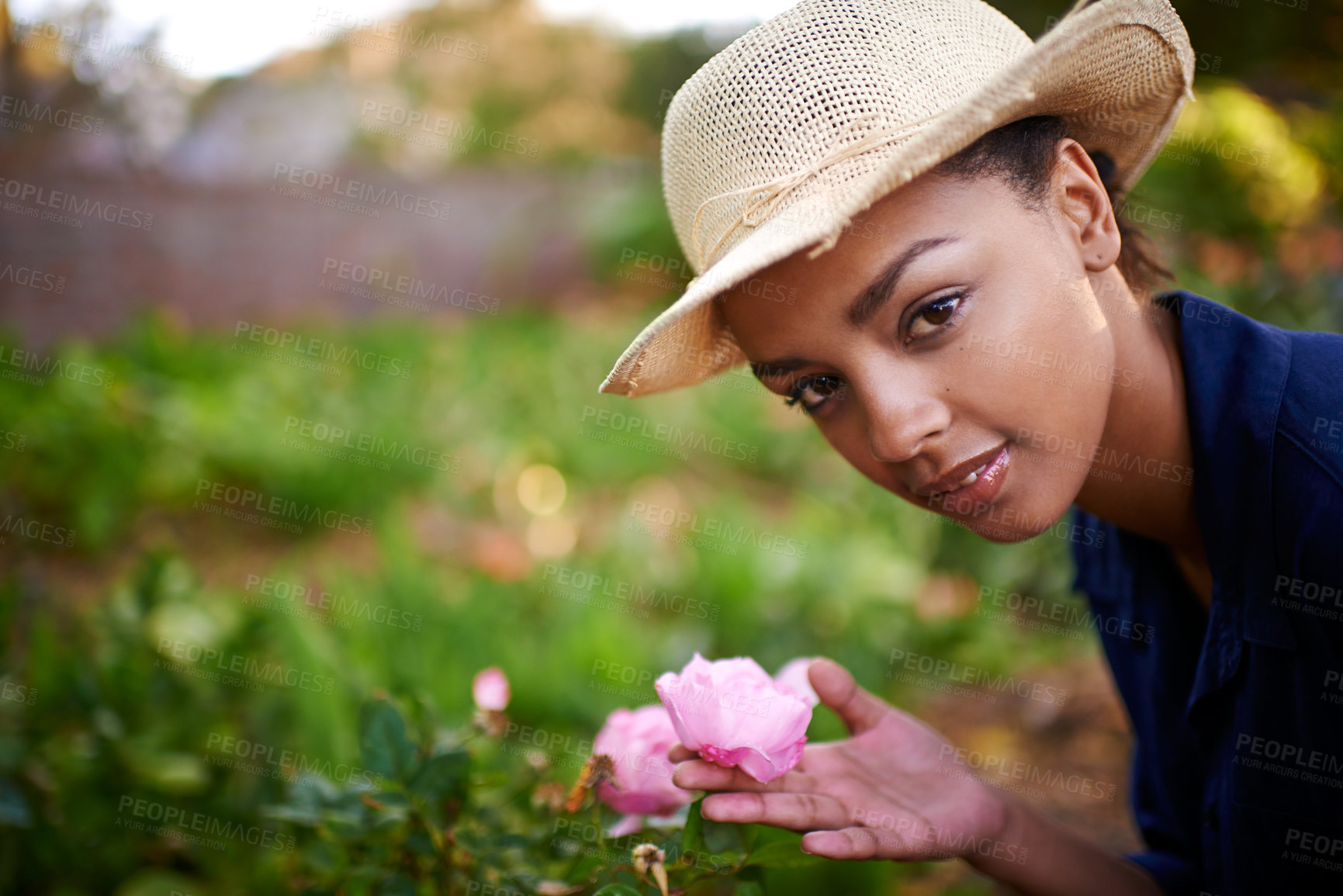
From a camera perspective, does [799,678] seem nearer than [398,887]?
No

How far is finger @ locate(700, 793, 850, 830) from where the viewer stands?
0.90 meters

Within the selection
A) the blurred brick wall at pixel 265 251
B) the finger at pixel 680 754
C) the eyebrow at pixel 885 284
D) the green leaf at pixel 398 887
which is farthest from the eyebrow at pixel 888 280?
the blurred brick wall at pixel 265 251

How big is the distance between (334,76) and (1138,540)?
8.20 metres

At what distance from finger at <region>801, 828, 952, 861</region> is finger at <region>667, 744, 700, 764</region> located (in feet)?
0.48

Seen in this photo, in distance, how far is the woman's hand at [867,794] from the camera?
92 centimetres

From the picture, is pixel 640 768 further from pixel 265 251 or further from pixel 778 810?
pixel 265 251

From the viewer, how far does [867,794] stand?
1111 mm

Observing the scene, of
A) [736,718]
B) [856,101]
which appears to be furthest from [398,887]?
[856,101]

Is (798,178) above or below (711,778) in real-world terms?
above

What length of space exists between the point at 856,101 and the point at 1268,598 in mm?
816

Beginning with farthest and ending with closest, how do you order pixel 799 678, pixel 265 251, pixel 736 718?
pixel 265 251, pixel 799 678, pixel 736 718

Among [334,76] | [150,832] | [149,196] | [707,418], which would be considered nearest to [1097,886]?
[150,832]

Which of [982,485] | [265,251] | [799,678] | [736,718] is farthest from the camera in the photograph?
[265,251]

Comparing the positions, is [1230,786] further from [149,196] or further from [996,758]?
[149,196]
